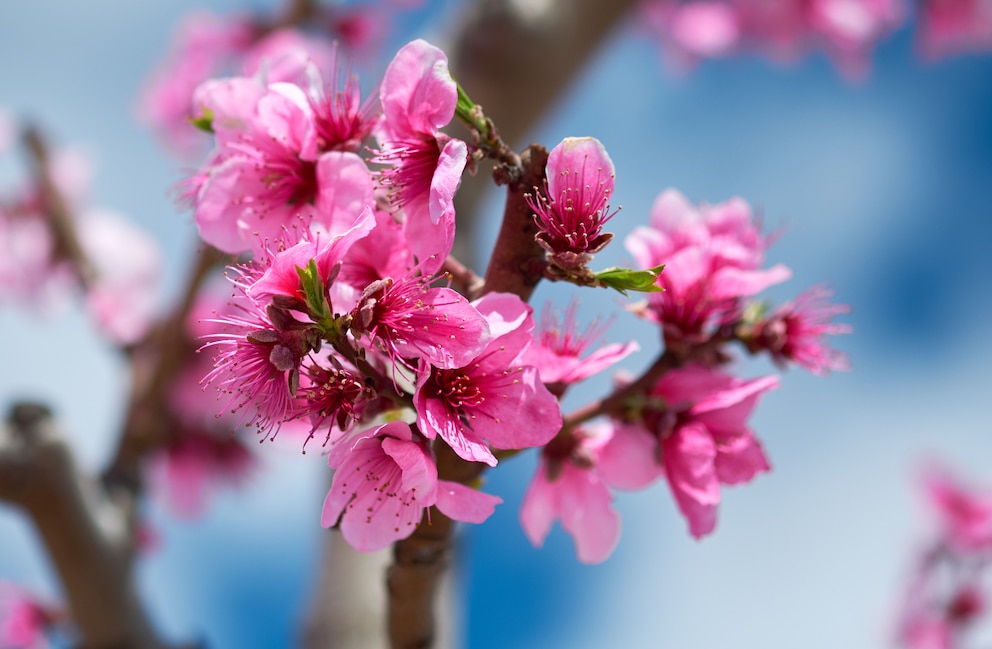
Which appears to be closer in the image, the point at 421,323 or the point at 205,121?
the point at 421,323

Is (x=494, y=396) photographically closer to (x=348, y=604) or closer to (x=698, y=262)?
(x=698, y=262)

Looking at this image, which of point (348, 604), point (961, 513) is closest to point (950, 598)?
point (961, 513)

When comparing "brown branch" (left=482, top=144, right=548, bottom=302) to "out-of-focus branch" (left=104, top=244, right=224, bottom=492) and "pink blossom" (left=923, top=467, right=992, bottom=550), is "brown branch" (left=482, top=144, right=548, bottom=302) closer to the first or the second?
"out-of-focus branch" (left=104, top=244, right=224, bottom=492)

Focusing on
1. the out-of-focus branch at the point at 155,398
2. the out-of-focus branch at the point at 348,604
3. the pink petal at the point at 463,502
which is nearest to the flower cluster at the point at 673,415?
the pink petal at the point at 463,502

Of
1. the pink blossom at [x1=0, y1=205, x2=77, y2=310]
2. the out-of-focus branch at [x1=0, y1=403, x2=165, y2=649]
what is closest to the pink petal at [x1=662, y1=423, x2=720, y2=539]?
the out-of-focus branch at [x1=0, y1=403, x2=165, y2=649]

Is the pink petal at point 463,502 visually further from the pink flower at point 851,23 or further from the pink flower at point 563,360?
the pink flower at point 851,23

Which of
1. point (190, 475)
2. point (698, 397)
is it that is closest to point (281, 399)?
point (698, 397)

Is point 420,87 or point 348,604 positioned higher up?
point 420,87
